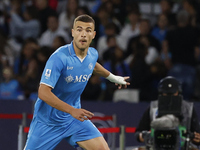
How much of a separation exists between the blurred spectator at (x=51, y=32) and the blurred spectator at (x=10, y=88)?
1.33 m

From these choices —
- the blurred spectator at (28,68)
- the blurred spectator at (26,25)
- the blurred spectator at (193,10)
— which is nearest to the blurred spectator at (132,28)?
the blurred spectator at (193,10)

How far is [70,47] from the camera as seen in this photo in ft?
19.0

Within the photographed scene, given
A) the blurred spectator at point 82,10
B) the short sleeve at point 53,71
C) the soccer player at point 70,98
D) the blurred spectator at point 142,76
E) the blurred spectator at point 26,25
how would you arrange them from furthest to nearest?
the blurred spectator at point 26,25 → the blurred spectator at point 82,10 → the blurred spectator at point 142,76 → the soccer player at point 70,98 → the short sleeve at point 53,71

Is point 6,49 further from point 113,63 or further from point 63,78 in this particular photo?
point 63,78

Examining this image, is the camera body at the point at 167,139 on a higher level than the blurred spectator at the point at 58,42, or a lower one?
lower

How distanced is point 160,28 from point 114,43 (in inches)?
40.9

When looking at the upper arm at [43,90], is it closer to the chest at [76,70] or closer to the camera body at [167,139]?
the chest at [76,70]

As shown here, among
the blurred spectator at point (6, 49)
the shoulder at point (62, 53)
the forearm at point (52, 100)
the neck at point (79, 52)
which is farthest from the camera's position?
the blurred spectator at point (6, 49)

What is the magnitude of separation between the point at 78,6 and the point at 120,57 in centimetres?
177

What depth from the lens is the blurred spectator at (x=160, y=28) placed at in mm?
10656

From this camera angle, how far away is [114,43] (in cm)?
1056

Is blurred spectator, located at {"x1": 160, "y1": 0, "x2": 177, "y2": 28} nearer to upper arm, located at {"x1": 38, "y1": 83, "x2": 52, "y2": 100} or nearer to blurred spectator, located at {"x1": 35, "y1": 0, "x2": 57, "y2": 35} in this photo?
blurred spectator, located at {"x1": 35, "y1": 0, "x2": 57, "y2": 35}

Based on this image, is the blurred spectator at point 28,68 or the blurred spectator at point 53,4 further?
the blurred spectator at point 53,4

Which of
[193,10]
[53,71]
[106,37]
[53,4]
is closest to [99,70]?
[53,71]
